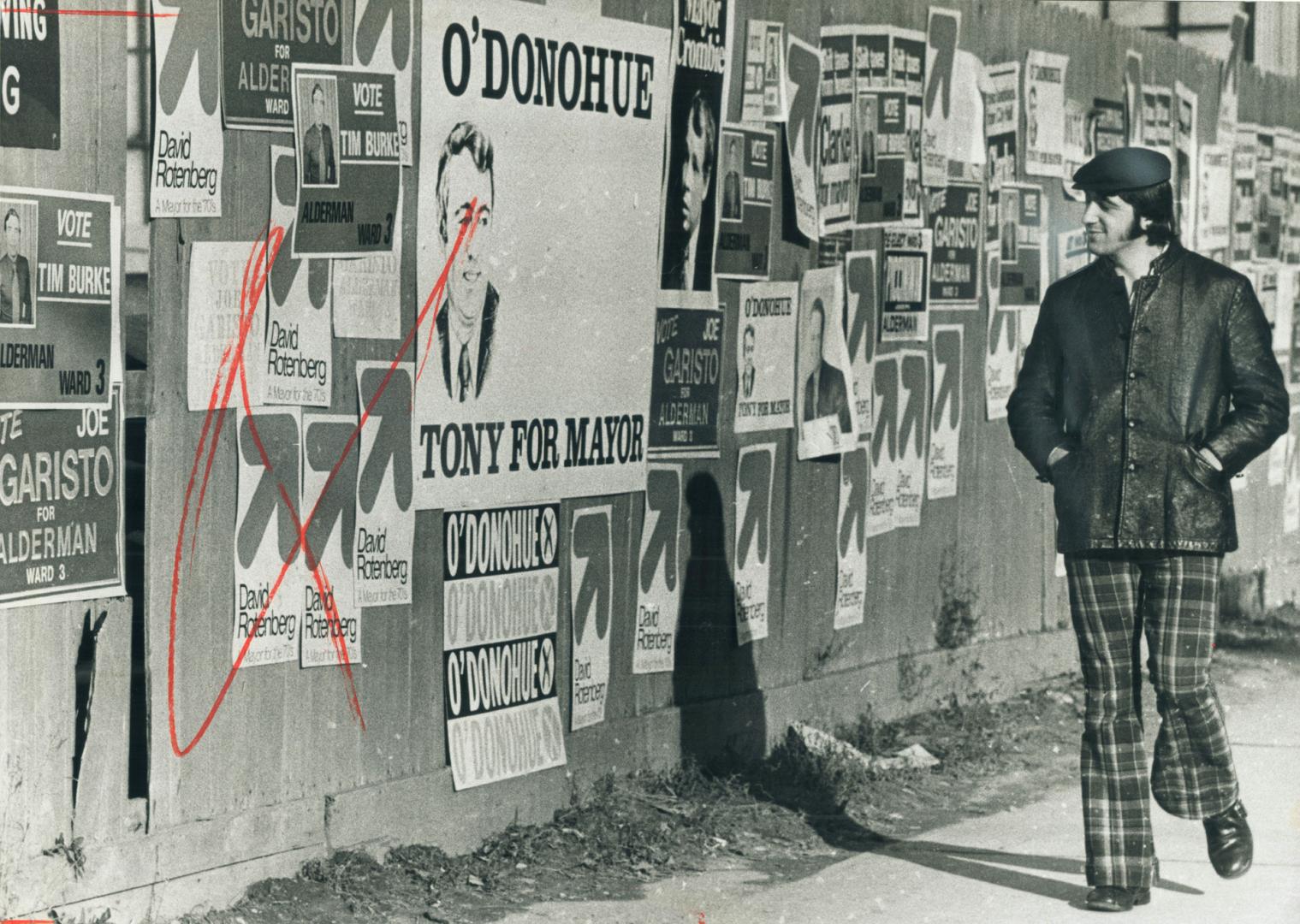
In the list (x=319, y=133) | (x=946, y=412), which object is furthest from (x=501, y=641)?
(x=946, y=412)

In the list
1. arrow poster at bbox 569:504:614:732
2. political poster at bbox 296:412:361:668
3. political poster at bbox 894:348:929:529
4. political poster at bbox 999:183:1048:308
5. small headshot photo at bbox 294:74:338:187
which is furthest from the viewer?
political poster at bbox 999:183:1048:308

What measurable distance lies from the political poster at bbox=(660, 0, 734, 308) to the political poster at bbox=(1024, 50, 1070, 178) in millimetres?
2793

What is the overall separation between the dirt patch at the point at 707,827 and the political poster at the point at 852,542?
46 cm

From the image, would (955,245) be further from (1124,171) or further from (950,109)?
(1124,171)

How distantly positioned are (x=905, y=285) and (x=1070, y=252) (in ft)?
6.21

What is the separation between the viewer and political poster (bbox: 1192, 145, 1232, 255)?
12500mm

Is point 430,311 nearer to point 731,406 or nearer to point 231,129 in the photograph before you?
point 231,129

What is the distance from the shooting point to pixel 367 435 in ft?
20.8

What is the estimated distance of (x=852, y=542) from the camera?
29.3 feet

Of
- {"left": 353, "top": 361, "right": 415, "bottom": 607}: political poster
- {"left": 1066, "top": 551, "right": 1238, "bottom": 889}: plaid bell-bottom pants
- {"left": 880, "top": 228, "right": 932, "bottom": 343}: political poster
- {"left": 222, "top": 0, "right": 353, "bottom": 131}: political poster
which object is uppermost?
{"left": 222, "top": 0, "right": 353, "bottom": 131}: political poster

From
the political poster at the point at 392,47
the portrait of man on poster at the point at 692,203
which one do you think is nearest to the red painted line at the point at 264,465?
the political poster at the point at 392,47

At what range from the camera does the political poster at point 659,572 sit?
24.9 feet

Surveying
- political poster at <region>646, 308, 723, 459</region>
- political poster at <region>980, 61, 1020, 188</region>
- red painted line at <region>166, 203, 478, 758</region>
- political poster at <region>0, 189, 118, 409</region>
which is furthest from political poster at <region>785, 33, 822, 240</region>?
political poster at <region>0, 189, 118, 409</region>

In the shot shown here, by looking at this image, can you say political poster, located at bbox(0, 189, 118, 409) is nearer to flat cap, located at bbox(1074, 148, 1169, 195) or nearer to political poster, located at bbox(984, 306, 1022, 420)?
flat cap, located at bbox(1074, 148, 1169, 195)
